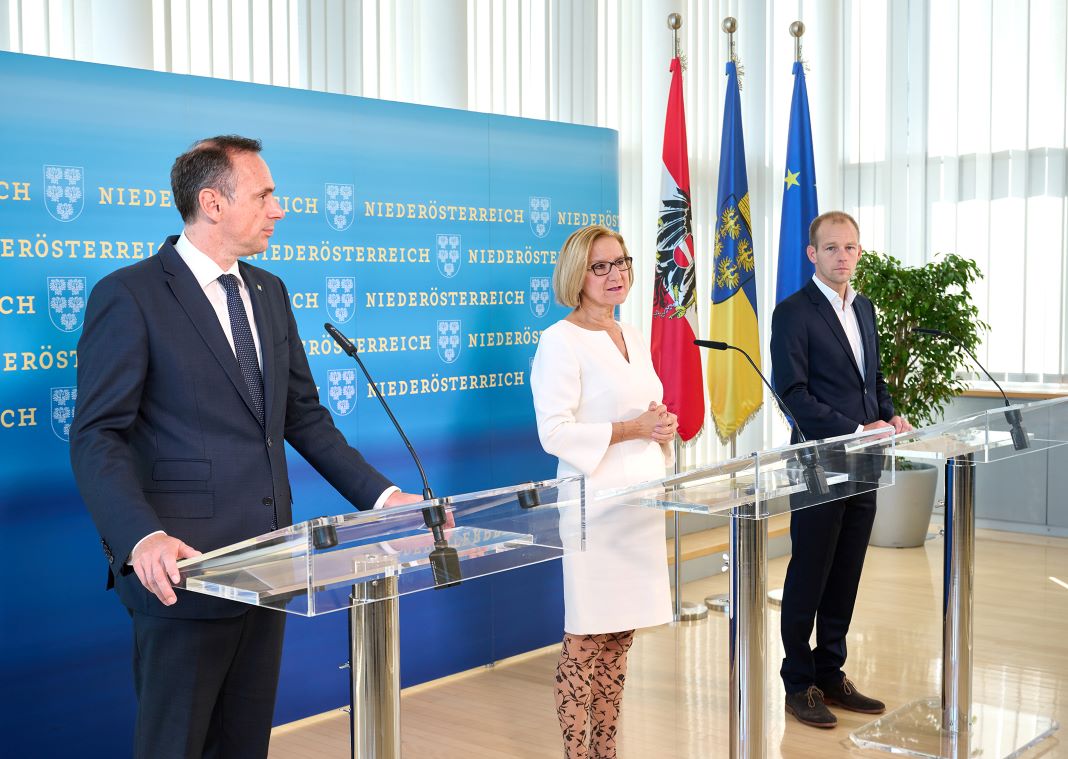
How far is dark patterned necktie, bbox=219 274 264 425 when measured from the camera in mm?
2408

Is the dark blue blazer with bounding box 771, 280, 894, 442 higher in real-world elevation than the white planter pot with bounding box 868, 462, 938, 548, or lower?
higher

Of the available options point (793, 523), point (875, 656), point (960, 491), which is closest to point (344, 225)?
point (793, 523)

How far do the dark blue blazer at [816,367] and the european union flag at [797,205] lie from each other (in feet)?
6.58

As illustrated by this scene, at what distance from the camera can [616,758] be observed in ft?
11.8

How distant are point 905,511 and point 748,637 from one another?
4788 millimetres

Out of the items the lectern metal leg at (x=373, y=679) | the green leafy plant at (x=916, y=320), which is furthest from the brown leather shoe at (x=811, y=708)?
the green leafy plant at (x=916, y=320)

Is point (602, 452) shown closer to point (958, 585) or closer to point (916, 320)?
point (958, 585)

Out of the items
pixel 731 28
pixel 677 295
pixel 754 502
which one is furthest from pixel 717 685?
pixel 731 28

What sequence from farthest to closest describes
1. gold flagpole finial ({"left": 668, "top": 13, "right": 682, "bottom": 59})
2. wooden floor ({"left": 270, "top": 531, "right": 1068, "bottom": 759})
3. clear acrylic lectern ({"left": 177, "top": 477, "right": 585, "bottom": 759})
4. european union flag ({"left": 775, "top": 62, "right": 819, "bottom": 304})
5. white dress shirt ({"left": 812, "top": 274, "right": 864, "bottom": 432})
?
1. european union flag ({"left": 775, "top": 62, "right": 819, "bottom": 304})
2. gold flagpole finial ({"left": 668, "top": 13, "right": 682, "bottom": 59})
3. white dress shirt ({"left": 812, "top": 274, "right": 864, "bottom": 432})
4. wooden floor ({"left": 270, "top": 531, "right": 1068, "bottom": 759})
5. clear acrylic lectern ({"left": 177, "top": 477, "right": 585, "bottom": 759})

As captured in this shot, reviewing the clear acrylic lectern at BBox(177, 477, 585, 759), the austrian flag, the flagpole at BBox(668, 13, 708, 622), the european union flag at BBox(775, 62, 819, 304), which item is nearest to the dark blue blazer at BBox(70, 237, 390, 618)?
the clear acrylic lectern at BBox(177, 477, 585, 759)

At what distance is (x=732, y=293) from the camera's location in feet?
19.3

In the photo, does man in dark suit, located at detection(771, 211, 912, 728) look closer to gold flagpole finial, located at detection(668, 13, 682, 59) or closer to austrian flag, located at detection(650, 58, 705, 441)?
austrian flag, located at detection(650, 58, 705, 441)

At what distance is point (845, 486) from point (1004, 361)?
5.48 metres

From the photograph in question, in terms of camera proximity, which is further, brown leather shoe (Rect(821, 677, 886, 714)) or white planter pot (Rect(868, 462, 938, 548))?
white planter pot (Rect(868, 462, 938, 548))
